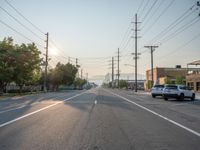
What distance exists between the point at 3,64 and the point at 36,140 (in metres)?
40.4

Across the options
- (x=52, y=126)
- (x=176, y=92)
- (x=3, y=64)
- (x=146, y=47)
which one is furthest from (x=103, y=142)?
(x=146, y=47)

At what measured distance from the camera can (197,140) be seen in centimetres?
941

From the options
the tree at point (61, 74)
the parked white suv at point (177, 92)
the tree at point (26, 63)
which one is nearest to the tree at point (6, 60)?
the tree at point (26, 63)

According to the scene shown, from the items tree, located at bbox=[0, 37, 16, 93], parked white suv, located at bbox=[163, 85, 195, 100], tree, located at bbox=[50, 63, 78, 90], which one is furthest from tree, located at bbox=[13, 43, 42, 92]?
tree, located at bbox=[50, 63, 78, 90]

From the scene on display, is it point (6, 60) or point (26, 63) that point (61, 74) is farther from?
point (6, 60)

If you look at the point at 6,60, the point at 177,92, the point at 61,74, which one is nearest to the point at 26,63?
the point at 6,60

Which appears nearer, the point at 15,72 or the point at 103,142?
the point at 103,142

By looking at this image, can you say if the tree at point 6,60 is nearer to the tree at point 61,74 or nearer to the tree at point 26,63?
the tree at point 26,63

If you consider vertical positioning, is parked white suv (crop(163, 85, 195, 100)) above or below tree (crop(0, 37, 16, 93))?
below

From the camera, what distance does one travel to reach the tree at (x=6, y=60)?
47.0m

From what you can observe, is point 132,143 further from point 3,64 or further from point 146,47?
point 146,47

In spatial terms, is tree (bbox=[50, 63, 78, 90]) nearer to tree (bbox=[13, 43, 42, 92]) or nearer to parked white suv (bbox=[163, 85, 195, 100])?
tree (bbox=[13, 43, 42, 92])

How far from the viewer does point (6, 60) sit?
48906mm

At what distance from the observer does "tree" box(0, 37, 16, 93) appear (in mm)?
47031
